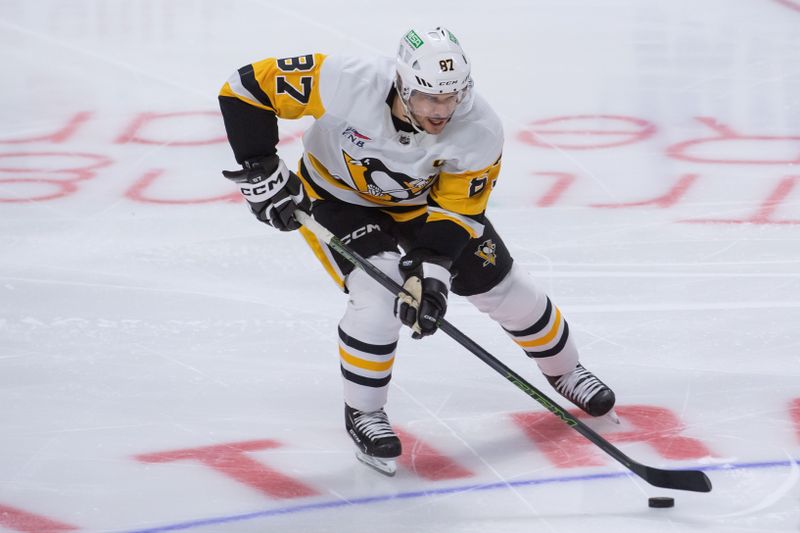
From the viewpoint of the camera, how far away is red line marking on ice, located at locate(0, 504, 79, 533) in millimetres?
2891

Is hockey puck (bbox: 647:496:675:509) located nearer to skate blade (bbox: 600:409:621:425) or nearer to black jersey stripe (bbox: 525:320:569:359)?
skate blade (bbox: 600:409:621:425)

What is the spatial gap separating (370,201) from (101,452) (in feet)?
3.27

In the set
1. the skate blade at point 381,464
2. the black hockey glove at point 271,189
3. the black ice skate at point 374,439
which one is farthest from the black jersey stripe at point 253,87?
the skate blade at point 381,464

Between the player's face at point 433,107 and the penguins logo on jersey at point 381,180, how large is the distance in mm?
211

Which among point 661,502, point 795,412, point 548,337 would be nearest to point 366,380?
point 548,337

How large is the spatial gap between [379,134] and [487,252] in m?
0.45

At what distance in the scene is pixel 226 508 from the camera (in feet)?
9.78

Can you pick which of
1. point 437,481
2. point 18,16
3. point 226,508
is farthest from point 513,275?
point 18,16

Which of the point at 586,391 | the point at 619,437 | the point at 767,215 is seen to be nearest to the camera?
the point at 619,437

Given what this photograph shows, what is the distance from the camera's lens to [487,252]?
3266 millimetres

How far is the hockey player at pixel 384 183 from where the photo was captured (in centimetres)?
297

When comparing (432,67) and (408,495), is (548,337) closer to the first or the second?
(408,495)

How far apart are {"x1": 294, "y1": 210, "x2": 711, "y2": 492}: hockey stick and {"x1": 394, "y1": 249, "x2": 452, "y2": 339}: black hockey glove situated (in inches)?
1.4

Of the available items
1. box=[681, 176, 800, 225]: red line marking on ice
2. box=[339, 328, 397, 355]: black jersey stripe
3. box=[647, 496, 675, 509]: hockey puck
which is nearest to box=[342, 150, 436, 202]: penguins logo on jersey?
box=[339, 328, 397, 355]: black jersey stripe
